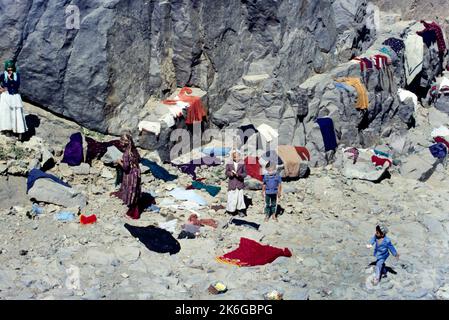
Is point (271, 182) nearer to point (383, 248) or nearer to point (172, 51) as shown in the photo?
point (383, 248)

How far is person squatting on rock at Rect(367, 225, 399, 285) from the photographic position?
9969mm

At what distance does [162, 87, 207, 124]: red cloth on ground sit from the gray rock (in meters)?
4.03

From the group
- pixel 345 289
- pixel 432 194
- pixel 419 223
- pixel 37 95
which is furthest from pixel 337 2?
pixel 345 289

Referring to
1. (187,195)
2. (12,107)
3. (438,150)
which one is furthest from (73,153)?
(438,150)

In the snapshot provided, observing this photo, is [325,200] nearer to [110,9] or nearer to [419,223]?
[419,223]

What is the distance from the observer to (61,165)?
43.8 feet

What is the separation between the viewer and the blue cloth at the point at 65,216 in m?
11.5

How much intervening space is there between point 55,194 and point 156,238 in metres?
2.30

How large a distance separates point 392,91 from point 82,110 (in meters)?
9.41

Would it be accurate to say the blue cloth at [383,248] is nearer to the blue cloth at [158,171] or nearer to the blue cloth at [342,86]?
the blue cloth at [158,171]

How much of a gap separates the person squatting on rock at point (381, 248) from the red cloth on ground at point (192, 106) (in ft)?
21.1

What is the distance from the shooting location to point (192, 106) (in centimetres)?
1527

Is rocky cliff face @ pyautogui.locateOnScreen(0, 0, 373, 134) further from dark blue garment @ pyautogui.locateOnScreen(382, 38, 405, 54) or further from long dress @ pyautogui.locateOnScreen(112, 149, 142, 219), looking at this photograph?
long dress @ pyautogui.locateOnScreen(112, 149, 142, 219)

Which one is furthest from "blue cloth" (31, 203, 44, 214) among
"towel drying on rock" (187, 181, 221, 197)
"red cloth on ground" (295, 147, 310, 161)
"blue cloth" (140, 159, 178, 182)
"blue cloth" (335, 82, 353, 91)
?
"blue cloth" (335, 82, 353, 91)
